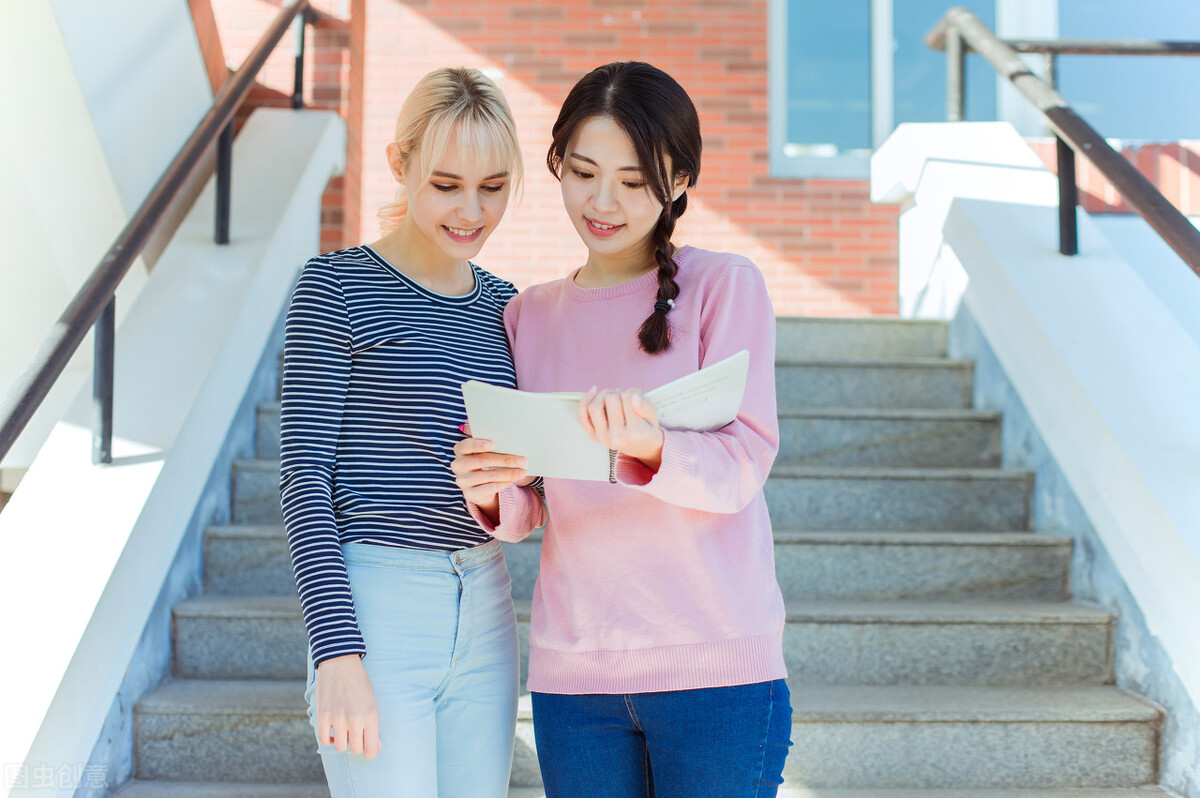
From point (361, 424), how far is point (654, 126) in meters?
0.61

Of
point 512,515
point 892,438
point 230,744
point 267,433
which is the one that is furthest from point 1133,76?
point 230,744

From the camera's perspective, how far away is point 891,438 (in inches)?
130

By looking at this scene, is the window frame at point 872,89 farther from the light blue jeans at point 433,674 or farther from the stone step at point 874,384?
the light blue jeans at point 433,674

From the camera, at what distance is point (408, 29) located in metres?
5.96

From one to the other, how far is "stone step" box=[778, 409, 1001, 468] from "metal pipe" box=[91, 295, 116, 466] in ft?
6.86

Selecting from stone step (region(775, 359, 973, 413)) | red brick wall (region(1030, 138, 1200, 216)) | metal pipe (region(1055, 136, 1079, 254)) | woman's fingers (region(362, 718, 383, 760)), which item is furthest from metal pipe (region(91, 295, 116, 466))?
red brick wall (region(1030, 138, 1200, 216))

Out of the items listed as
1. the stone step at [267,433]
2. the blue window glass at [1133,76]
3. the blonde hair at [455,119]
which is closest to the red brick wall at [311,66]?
the stone step at [267,433]

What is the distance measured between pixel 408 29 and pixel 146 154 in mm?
3214

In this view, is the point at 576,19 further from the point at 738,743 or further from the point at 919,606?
the point at 738,743

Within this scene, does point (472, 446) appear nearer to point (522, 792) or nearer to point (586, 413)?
point (586, 413)

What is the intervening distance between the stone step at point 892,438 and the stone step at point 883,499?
9.5 inches

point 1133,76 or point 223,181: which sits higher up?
point 1133,76

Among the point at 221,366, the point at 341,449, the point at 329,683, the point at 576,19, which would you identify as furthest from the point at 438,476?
the point at 576,19

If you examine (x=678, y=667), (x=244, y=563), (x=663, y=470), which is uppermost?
(x=663, y=470)
